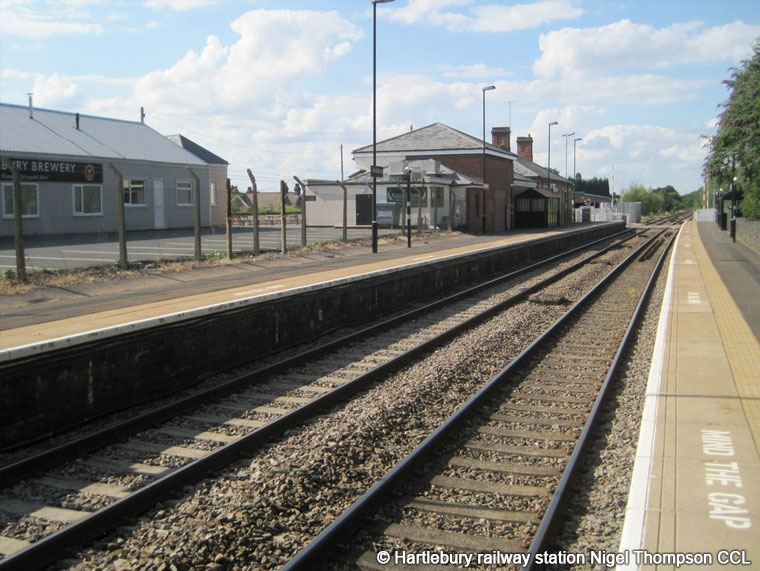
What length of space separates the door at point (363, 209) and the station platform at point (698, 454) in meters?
35.1

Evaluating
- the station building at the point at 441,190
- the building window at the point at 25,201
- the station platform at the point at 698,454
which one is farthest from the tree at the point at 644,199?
the station platform at the point at 698,454

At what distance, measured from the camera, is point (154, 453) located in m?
6.88

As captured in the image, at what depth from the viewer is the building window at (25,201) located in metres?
28.2

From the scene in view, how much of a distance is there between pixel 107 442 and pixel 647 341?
8834mm

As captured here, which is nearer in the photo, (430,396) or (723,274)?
(430,396)

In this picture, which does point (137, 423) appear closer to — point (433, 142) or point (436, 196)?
point (436, 196)

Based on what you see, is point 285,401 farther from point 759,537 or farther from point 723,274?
point 723,274

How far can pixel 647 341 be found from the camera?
41.4ft

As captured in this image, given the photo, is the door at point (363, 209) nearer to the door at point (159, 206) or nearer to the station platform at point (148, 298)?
the door at point (159, 206)

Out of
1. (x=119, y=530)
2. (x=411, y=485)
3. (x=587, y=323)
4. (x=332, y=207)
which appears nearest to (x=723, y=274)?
(x=587, y=323)

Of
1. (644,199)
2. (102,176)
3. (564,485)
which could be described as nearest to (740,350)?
(564,485)

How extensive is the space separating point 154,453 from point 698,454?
15.2 ft

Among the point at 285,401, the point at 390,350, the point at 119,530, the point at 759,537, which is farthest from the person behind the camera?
the point at 390,350

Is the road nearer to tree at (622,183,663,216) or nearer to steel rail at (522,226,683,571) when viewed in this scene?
steel rail at (522,226,683,571)
